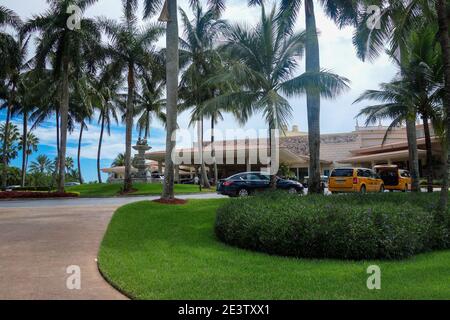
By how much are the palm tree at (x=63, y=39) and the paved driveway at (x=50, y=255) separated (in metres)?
15.5

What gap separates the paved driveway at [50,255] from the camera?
5.38 metres

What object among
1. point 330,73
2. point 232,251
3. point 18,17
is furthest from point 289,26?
point 18,17

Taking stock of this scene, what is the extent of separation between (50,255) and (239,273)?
3.69 meters

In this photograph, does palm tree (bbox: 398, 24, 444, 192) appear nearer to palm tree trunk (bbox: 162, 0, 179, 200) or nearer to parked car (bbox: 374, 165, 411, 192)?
palm tree trunk (bbox: 162, 0, 179, 200)

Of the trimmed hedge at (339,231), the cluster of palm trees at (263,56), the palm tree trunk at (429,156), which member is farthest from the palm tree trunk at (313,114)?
the trimmed hedge at (339,231)

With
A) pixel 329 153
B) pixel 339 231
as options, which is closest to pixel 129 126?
pixel 339 231

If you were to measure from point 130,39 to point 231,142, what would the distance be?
2334 cm

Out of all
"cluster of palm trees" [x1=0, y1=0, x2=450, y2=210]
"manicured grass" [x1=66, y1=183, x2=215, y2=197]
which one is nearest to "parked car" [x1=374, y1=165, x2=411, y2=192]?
"cluster of palm trees" [x1=0, y1=0, x2=450, y2=210]

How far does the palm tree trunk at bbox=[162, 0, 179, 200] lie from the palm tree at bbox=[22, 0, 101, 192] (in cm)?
1186

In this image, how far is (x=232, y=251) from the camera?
26.1 ft

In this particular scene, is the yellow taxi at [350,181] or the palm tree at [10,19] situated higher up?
the palm tree at [10,19]

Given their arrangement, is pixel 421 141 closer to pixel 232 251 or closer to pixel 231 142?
pixel 231 142

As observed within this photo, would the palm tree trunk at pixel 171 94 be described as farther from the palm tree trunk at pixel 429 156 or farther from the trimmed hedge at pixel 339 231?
the palm tree trunk at pixel 429 156

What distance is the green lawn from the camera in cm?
514
